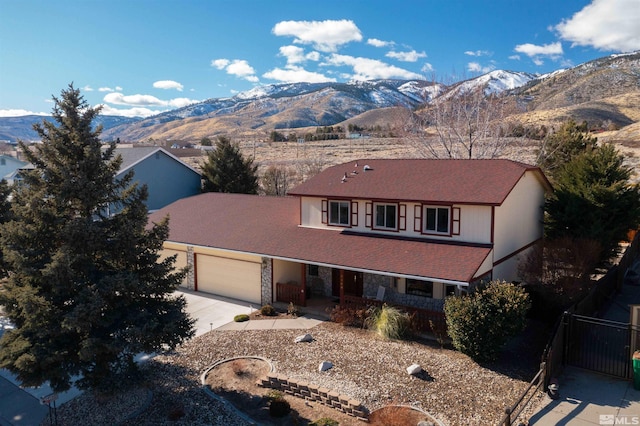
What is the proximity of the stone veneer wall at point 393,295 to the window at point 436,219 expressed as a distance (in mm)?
2809

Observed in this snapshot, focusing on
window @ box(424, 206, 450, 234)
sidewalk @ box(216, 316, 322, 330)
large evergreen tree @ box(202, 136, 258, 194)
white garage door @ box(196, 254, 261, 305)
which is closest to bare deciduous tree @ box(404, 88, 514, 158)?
large evergreen tree @ box(202, 136, 258, 194)

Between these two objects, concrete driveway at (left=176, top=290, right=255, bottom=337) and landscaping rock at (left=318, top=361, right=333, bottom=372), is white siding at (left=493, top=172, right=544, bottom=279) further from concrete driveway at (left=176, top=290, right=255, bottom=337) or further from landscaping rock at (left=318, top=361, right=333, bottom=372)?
concrete driveway at (left=176, top=290, right=255, bottom=337)

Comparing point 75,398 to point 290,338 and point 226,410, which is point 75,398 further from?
point 290,338

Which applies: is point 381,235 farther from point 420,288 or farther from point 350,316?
point 350,316

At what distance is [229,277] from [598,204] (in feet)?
61.8

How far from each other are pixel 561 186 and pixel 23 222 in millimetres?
23989

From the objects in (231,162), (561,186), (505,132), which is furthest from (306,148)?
(561,186)

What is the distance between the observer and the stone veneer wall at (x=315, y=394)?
11.4 m

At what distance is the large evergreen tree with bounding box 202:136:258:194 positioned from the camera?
41.2 meters

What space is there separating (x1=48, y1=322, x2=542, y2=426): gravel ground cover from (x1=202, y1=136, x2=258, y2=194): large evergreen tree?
83.9 feet

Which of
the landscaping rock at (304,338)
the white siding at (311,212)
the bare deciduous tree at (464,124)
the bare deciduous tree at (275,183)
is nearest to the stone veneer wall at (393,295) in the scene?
the white siding at (311,212)

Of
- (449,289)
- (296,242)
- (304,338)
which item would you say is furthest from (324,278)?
(449,289)

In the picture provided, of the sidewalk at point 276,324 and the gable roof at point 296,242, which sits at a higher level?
the gable roof at point 296,242

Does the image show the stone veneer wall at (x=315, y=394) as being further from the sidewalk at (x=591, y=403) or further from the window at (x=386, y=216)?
the window at (x=386, y=216)
